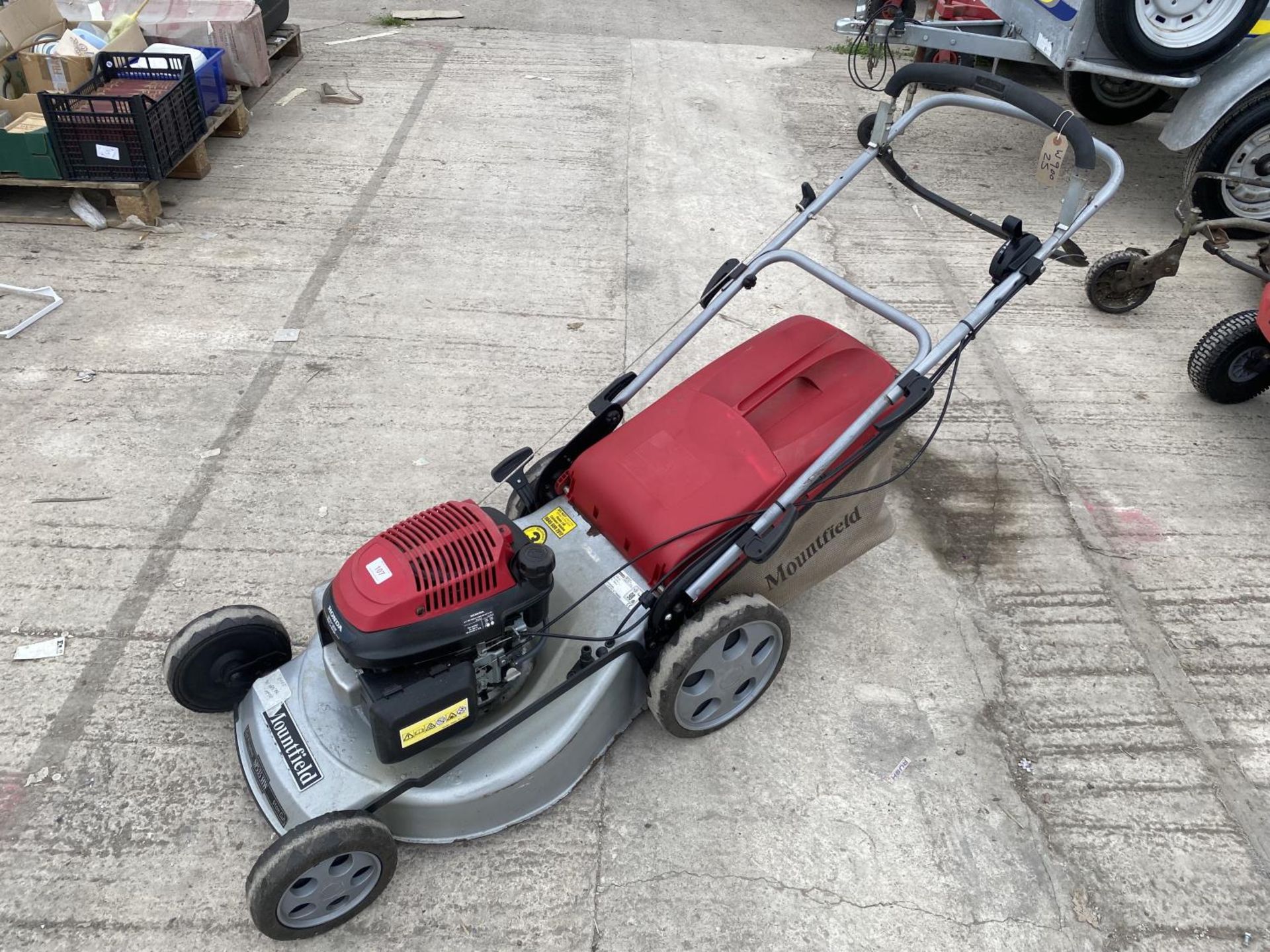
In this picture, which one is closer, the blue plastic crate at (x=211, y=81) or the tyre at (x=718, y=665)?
the tyre at (x=718, y=665)

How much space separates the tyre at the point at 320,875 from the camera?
2064 mm

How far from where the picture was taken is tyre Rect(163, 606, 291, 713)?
2504mm

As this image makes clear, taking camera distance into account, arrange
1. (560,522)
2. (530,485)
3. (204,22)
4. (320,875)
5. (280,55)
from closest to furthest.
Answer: (320,875) → (560,522) → (530,485) → (204,22) → (280,55)

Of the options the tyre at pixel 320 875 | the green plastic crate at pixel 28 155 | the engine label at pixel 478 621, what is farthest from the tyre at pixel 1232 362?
the green plastic crate at pixel 28 155

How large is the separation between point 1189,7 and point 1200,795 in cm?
457

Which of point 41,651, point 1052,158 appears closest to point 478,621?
point 41,651

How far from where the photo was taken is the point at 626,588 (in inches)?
102

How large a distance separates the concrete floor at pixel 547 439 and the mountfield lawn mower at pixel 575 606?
0.24 m

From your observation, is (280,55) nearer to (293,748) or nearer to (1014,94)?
(1014,94)

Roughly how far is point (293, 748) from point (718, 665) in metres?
1.14

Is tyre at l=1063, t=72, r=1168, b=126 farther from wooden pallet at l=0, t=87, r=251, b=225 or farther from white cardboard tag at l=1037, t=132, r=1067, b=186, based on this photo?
wooden pallet at l=0, t=87, r=251, b=225

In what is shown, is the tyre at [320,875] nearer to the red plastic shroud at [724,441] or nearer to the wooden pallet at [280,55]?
the red plastic shroud at [724,441]

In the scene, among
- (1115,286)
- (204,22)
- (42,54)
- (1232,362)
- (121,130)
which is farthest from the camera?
(204,22)

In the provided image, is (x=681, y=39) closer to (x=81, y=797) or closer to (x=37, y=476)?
(x=37, y=476)
